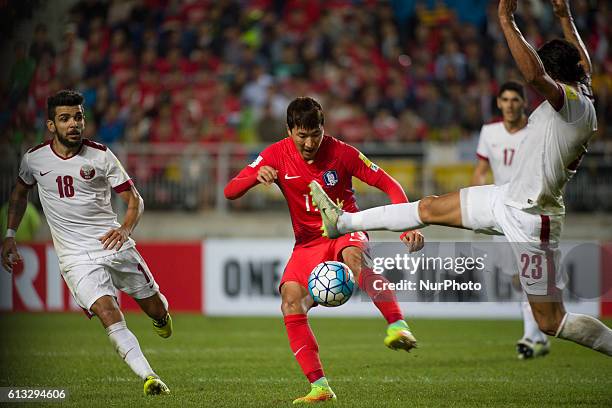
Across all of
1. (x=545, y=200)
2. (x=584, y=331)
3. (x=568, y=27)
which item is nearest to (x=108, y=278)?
(x=545, y=200)

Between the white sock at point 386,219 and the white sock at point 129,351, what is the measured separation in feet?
5.68

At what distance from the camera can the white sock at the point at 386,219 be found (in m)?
6.35

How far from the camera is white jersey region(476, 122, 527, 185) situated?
32.2ft

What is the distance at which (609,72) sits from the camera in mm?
16812

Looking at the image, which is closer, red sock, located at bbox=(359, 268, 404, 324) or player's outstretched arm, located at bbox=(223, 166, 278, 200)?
player's outstretched arm, located at bbox=(223, 166, 278, 200)

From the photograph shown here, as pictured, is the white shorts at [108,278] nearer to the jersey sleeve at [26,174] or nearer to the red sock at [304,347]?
the jersey sleeve at [26,174]

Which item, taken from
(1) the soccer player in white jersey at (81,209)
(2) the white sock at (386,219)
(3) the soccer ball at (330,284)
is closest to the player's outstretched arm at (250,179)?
(2) the white sock at (386,219)

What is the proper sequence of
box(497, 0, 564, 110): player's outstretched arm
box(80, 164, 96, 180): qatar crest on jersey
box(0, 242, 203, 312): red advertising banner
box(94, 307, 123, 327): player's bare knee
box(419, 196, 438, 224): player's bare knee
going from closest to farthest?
box(497, 0, 564, 110): player's outstretched arm, box(419, 196, 438, 224): player's bare knee, box(94, 307, 123, 327): player's bare knee, box(80, 164, 96, 180): qatar crest on jersey, box(0, 242, 203, 312): red advertising banner

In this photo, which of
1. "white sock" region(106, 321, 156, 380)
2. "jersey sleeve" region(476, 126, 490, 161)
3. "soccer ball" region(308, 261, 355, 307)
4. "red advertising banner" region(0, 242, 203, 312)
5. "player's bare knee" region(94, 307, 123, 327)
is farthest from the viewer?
"red advertising banner" region(0, 242, 203, 312)

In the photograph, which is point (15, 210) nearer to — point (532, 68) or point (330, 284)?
point (330, 284)

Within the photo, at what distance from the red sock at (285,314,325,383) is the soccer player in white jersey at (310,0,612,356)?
123 cm

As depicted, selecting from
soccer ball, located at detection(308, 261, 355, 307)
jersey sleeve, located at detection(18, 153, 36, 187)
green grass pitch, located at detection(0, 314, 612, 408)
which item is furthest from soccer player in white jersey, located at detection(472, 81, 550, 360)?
jersey sleeve, located at detection(18, 153, 36, 187)

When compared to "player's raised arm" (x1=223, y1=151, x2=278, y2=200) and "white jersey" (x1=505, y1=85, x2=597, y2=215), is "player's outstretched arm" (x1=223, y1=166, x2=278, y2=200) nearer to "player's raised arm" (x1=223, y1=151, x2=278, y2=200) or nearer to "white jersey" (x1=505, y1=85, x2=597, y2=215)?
"player's raised arm" (x1=223, y1=151, x2=278, y2=200)

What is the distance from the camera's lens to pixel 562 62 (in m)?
6.09
